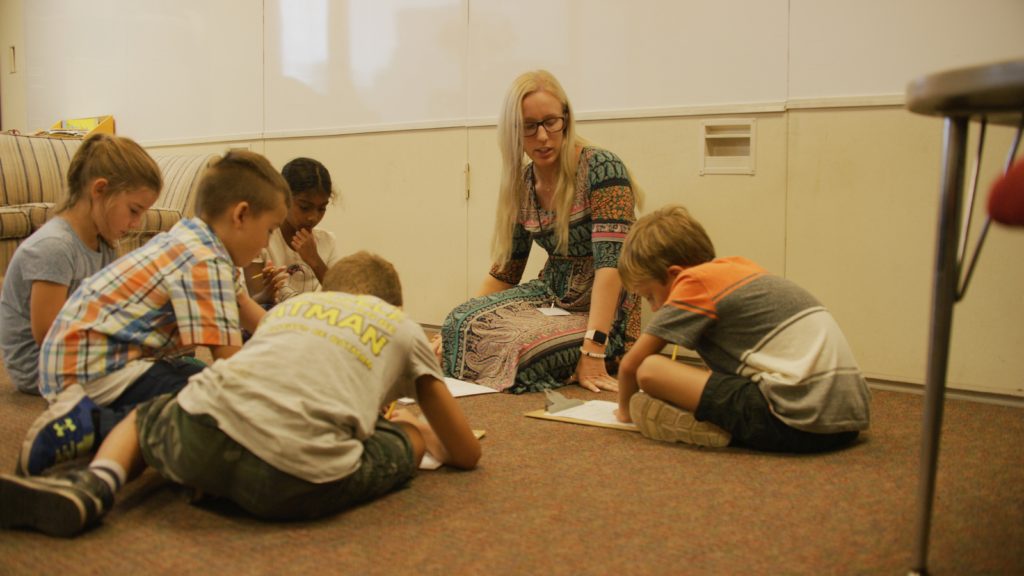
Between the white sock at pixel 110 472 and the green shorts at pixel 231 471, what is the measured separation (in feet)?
0.15

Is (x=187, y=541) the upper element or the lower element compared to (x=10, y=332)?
lower

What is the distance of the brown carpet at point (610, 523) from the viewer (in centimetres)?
113

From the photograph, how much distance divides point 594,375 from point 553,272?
1.41 ft

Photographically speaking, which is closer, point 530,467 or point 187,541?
point 187,541

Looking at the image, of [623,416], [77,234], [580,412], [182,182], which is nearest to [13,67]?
[182,182]

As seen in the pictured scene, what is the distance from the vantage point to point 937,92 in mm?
930

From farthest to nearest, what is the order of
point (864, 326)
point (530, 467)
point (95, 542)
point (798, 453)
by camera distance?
point (864, 326)
point (798, 453)
point (530, 467)
point (95, 542)

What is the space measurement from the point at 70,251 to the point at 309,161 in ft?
2.41

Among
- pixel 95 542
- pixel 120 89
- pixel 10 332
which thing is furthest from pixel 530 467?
pixel 120 89

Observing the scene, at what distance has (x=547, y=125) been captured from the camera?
2.40 m

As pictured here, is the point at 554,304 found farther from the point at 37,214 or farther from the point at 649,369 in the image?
the point at 37,214

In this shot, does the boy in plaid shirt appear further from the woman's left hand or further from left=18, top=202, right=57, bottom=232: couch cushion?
left=18, top=202, right=57, bottom=232: couch cushion

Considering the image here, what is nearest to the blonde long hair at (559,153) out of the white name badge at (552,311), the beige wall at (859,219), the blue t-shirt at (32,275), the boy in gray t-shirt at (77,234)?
the white name badge at (552,311)

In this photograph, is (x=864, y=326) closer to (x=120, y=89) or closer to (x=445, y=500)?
(x=445, y=500)
